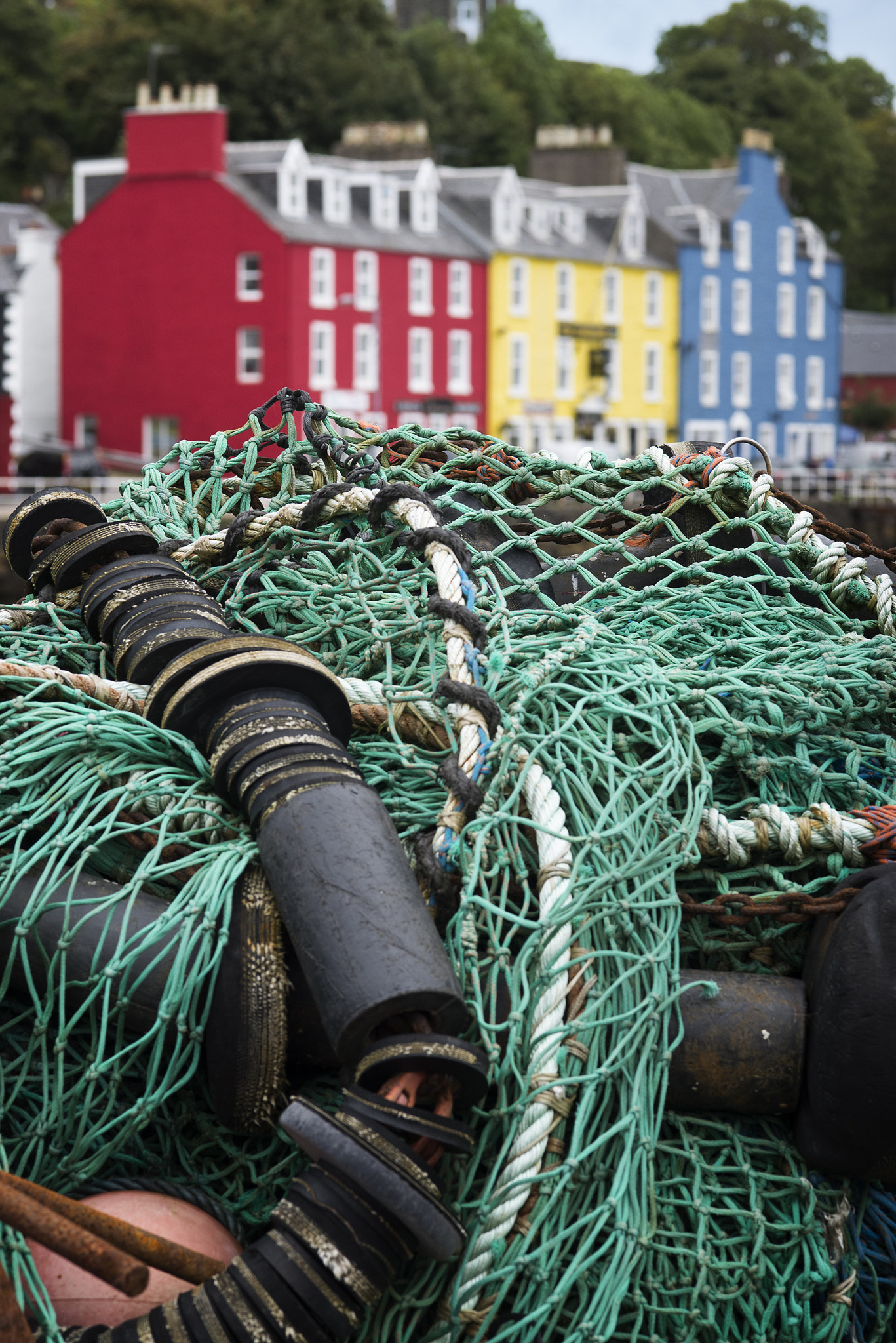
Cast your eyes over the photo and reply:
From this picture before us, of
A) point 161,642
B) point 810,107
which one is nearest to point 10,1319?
point 161,642

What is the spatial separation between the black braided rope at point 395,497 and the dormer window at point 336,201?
34.9 meters

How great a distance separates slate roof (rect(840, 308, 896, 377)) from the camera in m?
64.2

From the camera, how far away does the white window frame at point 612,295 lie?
140 feet

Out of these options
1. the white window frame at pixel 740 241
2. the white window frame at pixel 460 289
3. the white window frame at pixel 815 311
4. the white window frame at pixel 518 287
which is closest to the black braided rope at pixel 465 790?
the white window frame at pixel 460 289

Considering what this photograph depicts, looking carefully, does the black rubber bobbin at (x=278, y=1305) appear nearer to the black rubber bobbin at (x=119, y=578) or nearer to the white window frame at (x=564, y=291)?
the black rubber bobbin at (x=119, y=578)

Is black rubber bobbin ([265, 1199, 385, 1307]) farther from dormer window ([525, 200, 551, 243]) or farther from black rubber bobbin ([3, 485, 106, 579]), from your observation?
dormer window ([525, 200, 551, 243])

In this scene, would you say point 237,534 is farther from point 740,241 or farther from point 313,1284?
point 740,241

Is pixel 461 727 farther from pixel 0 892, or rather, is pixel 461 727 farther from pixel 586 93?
pixel 586 93

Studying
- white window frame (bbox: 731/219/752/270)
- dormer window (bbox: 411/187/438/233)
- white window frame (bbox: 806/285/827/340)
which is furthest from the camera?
white window frame (bbox: 806/285/827/340)

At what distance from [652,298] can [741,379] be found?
4374 millimetres

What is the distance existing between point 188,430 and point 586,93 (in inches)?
1516

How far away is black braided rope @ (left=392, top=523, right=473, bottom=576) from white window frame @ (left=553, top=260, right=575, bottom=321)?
3969 cm

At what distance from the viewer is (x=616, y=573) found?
304cm

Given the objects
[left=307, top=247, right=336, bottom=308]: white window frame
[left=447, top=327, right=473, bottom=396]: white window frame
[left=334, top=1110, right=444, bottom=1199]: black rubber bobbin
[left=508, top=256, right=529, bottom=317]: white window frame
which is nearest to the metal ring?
[left=334, top=1110, right=444, bottom=1199]: black rubber bobbin
